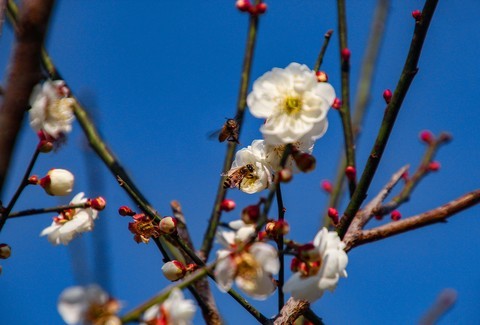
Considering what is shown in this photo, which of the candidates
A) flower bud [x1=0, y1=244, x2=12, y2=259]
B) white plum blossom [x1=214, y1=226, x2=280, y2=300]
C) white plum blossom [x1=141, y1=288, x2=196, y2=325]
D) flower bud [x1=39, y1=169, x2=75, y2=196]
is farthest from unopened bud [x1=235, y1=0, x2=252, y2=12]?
white plum blossom [x1=141, y1=288, x2=196, y2=325]

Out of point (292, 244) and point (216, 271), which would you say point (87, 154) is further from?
point (292, 244)

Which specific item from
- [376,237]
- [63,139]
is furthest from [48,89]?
[376,237]

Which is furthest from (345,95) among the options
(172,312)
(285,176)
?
(172,312)

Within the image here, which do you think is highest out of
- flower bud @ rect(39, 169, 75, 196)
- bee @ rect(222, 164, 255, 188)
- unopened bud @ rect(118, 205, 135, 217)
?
flower bud @ rect(39, 169, 75, 196)

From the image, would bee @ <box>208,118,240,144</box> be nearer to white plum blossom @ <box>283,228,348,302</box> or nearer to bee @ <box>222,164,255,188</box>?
bee @ <box>222,164,255,188</box>

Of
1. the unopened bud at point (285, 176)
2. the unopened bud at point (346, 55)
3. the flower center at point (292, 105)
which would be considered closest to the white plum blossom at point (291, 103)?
the flower center at point (292, 105)

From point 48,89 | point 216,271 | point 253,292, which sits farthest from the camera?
point 48,89

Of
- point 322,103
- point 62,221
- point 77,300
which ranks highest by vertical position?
Answer: point 62,221
